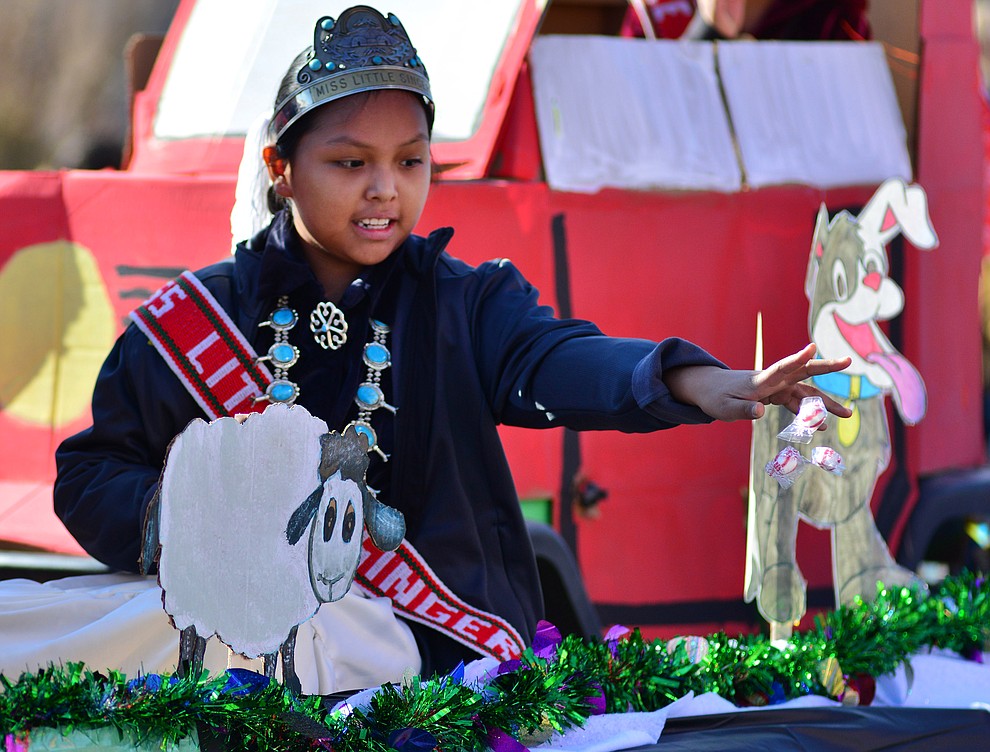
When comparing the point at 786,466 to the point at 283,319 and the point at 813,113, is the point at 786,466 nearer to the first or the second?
the point at 283,319

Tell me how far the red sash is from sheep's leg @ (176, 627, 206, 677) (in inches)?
15.6

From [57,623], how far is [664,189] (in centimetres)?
161

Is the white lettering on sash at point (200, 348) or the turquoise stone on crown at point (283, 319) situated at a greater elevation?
the turquoise stone on crown at point (283, 319)

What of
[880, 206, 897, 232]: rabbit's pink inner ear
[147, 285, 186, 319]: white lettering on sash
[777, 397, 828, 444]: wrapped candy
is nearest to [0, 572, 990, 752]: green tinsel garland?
[777, 397, 828, 444]: wrapped candy

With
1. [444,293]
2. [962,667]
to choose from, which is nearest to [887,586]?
[962,667]

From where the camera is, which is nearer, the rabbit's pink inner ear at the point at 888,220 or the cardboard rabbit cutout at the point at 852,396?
the cardboard rabbit cutout at the point at 852,396

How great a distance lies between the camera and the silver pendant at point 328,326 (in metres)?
1.98

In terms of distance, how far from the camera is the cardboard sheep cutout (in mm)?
1532

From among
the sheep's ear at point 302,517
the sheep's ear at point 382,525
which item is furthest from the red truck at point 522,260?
the sheep's ear at point 302,517

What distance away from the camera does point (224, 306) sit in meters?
2.03

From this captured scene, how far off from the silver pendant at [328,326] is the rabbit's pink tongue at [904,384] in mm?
1109

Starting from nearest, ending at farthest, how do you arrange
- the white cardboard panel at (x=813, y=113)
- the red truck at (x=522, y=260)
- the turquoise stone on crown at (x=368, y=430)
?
the turquoise stone on crown at (x=368, y=430) → the red truck at (x=522, y=260) → the white cardboard panel at (x=813, y=113)

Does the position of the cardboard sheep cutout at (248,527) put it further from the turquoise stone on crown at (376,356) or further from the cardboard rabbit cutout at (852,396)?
the cardboard rabbit cutout at (852,396)

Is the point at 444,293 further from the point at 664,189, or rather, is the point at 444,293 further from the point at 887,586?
the point at 887,586
